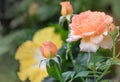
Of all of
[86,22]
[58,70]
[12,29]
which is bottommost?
[12,29]

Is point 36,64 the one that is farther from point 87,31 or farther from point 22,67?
point 87,31

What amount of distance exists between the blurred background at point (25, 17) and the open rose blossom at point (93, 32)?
55cm

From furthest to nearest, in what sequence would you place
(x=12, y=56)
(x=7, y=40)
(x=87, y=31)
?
1. (x=7, y=40)
2. (x=12, y=56)
3. (x=87, y=31)

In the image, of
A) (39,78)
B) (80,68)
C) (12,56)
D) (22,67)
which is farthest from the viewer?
(12,56)

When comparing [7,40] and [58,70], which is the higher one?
[58,70]

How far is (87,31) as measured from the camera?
81cm

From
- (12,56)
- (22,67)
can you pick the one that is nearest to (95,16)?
(22,67)

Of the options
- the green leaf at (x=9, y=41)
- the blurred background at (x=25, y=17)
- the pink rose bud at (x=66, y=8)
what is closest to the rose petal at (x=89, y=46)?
the pink rose bud at (x=66, y=8)

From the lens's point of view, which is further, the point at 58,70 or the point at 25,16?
the point at 25,16

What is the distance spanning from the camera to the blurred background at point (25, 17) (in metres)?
1.45

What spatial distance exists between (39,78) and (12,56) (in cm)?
39

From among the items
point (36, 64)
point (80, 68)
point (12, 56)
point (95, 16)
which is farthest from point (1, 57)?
point (95, 16)

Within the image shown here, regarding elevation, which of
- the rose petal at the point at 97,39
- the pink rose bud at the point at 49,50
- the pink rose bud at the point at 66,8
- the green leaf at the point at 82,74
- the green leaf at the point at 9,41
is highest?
the pink rose bud at the point at 66,8

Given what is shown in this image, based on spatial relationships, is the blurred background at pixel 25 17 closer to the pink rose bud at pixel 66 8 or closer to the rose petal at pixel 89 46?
the pink rose bud at pixel 66 8
